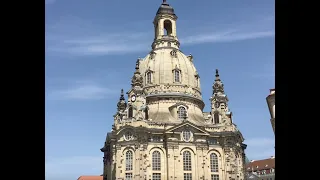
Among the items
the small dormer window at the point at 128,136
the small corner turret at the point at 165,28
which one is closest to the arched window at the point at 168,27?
the small corner turret at the point at 165,28

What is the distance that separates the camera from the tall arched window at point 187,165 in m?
60.8

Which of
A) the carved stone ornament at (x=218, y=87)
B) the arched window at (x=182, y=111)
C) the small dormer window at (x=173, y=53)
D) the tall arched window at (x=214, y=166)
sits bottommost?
the tall arched window at (x=214, y=166)

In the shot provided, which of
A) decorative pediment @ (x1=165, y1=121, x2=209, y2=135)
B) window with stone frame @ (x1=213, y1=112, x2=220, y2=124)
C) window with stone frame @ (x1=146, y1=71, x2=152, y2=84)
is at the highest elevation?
window with stone frame @ (x1=146, y1=71, x2=152, y2=84)

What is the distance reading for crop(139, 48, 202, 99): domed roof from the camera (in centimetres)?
6825

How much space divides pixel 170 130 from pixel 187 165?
5748 millimetres

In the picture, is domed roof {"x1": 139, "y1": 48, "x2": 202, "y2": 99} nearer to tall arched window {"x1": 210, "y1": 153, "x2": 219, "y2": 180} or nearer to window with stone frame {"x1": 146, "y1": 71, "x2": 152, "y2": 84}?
window with stone frame {"x1": 146, "y1": 71, "x2": 152, "y2": 84}

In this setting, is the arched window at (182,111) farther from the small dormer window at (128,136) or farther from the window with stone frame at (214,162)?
the small dormer window at (128,136)

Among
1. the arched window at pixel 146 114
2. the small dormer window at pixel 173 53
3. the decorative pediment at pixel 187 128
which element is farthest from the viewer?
the small dormer window at pixel 173 53

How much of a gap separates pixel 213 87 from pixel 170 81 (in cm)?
767

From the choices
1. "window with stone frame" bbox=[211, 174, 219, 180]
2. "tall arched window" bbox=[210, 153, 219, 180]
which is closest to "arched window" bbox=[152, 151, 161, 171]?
"tall arched window" bbox=[210, 153, 219, 180]

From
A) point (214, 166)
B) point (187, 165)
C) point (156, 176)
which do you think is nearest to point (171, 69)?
point (187, 165)

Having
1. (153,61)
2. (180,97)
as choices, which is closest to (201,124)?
(180,97)

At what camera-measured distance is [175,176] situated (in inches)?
2356
